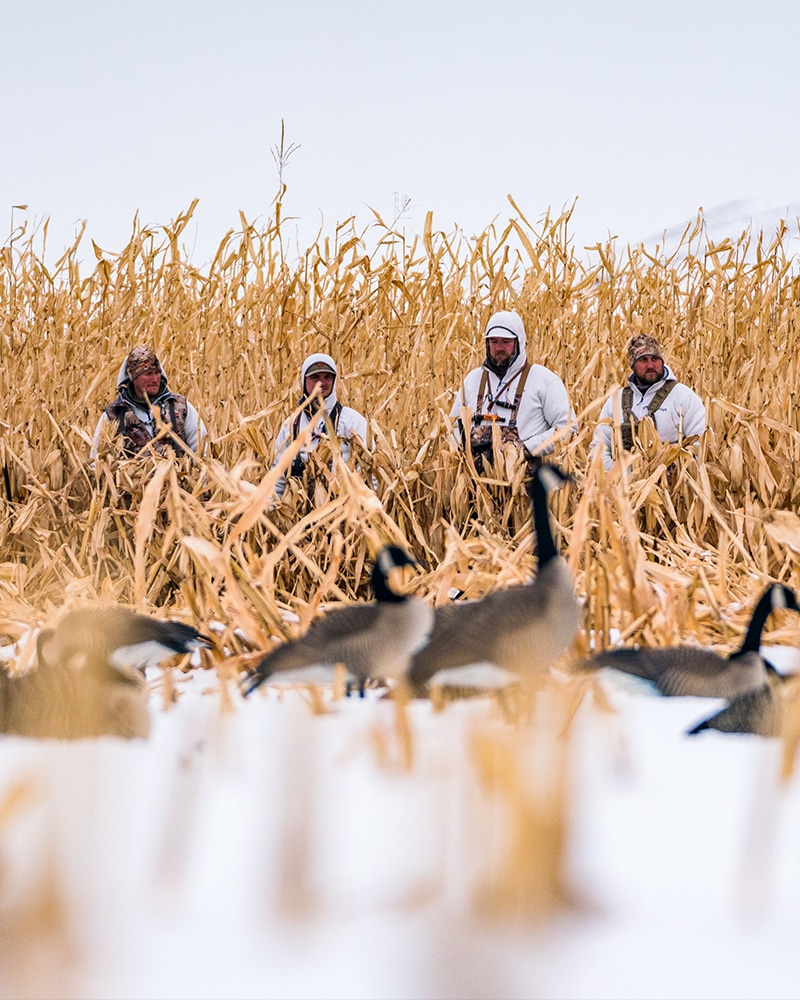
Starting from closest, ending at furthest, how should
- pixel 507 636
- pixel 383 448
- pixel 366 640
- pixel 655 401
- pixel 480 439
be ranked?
pixel 507 636, pixel 366 640, pixel 383 448, pixel 480 439, pixel 655 401

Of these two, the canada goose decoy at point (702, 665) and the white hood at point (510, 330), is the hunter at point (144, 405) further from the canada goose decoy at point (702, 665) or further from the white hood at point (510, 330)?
the canada goose decoy at point (702, 665)

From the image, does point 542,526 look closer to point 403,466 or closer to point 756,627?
point 756,627

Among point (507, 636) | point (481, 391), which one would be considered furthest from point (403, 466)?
point (507, 636)

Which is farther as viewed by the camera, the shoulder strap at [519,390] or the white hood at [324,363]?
the shoulder strap at [519,390]

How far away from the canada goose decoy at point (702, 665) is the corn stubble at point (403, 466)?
0.65ft

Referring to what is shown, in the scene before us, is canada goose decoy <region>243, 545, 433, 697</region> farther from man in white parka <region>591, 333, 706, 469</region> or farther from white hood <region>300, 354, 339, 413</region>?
man in white parka <region>591, 333, 706, 469</region>

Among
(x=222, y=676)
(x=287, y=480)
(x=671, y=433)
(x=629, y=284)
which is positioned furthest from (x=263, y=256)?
(x=222, y=676)

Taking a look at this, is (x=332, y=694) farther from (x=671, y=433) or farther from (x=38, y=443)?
(x=671, y=433)

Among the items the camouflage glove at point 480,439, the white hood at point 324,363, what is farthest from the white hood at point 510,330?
the white hood at point 324,363

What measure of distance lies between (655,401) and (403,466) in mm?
2047

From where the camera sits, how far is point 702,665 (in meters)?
2.48

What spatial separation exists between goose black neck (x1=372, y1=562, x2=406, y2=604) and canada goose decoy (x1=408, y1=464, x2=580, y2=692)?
0.12 meters

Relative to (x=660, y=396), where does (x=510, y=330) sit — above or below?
above

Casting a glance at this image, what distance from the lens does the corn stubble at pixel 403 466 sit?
3.01 metres
